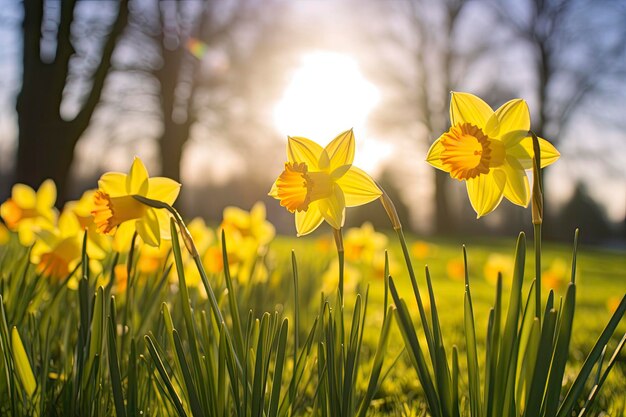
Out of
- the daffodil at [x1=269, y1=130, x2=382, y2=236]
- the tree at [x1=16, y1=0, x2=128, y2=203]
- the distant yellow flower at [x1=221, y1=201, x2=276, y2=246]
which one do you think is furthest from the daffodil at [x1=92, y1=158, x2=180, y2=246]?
the tree at [x1=16, y1=0, x2=128, y2=203]

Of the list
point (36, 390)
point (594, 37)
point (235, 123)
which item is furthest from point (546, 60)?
point (36, 390)

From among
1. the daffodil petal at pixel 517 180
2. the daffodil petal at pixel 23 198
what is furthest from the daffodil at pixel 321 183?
the daffodil petal at pixel 23 198

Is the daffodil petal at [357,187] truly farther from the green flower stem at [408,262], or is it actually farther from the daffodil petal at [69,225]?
the daffodil petal at [69,225]

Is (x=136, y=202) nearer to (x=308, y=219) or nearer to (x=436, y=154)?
(x=308, y=219)

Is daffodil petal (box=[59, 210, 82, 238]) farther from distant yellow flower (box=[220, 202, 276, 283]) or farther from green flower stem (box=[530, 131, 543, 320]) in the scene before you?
green flower stem (box=[530, 131, 543, 320])

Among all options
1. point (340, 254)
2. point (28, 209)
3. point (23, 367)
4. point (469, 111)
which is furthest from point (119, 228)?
point (28, 209)

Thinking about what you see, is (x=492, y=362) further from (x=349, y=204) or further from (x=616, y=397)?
(x=616, y=397)
